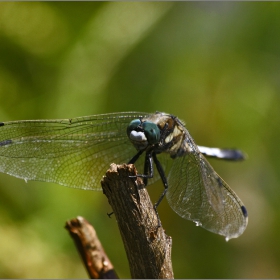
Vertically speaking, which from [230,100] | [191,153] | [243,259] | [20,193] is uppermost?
[230,100]

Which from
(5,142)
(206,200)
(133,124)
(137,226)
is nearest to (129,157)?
(133,124)

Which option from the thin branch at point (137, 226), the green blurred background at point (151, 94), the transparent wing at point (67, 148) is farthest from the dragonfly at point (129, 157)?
the thin branch at point (137, 226)

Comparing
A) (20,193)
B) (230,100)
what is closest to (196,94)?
(230,100)

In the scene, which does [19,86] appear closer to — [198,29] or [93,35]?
[93,35]

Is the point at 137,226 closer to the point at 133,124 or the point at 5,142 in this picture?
the point at 133,124

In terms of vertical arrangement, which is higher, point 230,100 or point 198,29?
point 198,29

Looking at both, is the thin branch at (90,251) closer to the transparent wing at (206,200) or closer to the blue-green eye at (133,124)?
the transparent wing at (206,200)

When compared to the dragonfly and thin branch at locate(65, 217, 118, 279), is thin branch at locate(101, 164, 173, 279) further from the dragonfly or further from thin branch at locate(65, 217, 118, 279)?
the dragonfly
